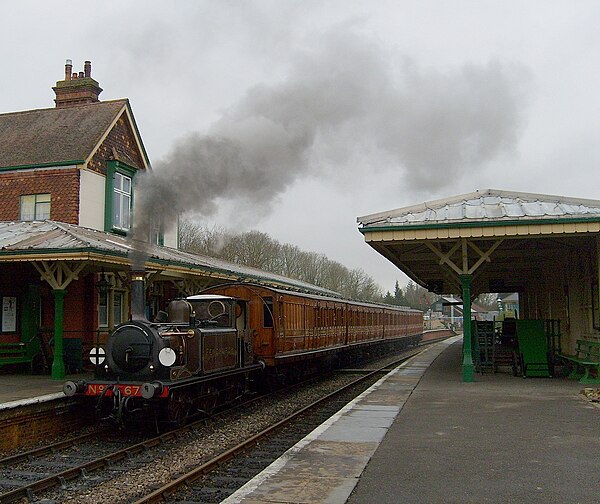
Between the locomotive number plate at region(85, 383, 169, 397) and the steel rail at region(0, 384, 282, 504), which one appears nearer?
the steel rail at region(0, 384, 282, 504)

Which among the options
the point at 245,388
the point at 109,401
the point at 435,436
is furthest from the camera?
the point at 245,388

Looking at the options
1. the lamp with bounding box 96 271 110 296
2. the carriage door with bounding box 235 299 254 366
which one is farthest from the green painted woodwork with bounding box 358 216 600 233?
the lamp with bounding box 96 271 110 296

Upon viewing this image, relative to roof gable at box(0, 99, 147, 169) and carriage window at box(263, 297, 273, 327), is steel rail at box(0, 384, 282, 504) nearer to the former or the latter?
carriage window at box(263, 297, 273, 327)

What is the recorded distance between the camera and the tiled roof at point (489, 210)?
1278 centimetres

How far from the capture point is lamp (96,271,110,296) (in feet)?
53.2

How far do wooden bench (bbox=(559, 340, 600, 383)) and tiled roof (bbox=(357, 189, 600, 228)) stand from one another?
8.91 ft

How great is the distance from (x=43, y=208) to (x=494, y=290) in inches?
770

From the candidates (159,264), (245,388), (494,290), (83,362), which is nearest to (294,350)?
(245,388)

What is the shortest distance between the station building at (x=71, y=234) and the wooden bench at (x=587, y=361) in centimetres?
903

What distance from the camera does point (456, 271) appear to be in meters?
13.8

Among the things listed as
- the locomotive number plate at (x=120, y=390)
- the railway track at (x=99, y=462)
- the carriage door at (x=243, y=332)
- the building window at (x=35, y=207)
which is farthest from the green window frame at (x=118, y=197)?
the railway track at (x=99, y=462)

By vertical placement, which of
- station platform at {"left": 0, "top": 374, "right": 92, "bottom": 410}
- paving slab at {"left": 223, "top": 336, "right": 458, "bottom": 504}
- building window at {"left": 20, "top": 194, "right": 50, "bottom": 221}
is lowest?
paving slab at {"left": 223, "top": 336, "right": 458, "bottom": 504}

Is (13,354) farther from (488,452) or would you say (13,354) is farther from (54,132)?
(488,452)

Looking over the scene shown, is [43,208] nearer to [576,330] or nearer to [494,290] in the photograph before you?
[576,330]
